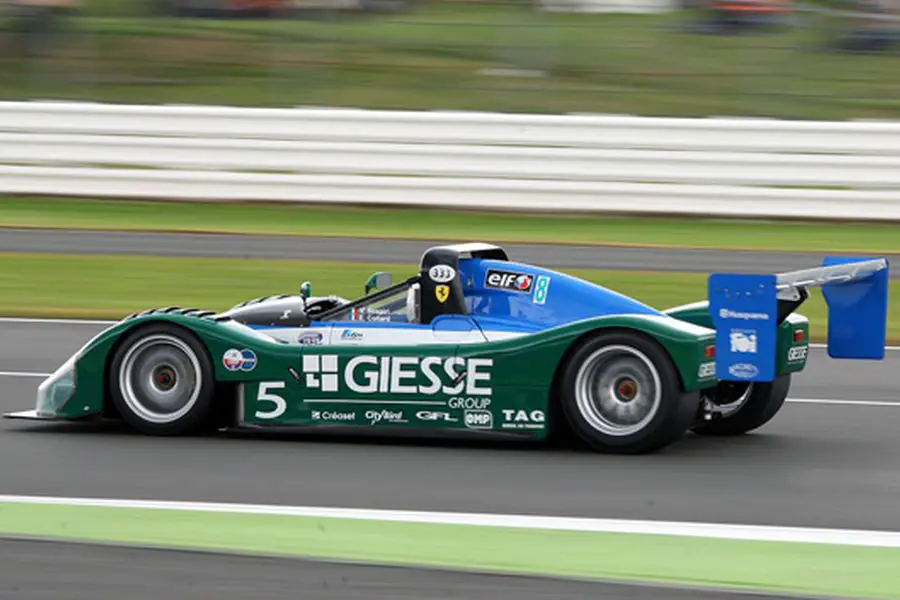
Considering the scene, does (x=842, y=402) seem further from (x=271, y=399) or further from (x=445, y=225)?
(x=445, y=225)

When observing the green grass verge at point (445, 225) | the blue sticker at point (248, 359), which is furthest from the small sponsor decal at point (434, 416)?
the green grass verge at point (445, 225)

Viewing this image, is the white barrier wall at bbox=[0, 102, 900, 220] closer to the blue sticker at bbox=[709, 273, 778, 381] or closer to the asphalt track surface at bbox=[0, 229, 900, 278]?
the asphalt track surface at bbox=[0, 229, 900, 278]

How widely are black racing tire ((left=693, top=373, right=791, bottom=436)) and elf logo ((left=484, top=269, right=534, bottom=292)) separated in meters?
1.27

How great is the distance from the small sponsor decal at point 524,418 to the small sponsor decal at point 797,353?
149 centimetres

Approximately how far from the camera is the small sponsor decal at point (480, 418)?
26.1 feet

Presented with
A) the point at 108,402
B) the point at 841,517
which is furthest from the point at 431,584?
the point at 108,402

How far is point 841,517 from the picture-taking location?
6523mm

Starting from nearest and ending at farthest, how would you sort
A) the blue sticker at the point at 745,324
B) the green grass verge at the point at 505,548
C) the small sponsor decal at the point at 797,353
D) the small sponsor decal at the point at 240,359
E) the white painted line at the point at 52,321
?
the green grass verge at the point at 505,548 → the blue sticker at the point at 745,324 → the small sponsor decal at the point at 240,359 → the small sponsor decal at the point at 797,353 → the white painted line at the point at 52,321

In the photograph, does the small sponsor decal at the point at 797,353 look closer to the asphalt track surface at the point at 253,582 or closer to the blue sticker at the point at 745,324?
the blue sticker at the point at 745,324

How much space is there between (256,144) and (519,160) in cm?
312

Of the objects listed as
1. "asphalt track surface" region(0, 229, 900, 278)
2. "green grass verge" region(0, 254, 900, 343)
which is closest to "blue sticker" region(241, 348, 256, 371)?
"green grass verge" region(0, 254, 900, 343)

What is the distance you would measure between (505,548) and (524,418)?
6.98ft

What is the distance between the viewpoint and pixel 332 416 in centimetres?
815

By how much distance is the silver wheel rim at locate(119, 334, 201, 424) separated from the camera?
834 cm
